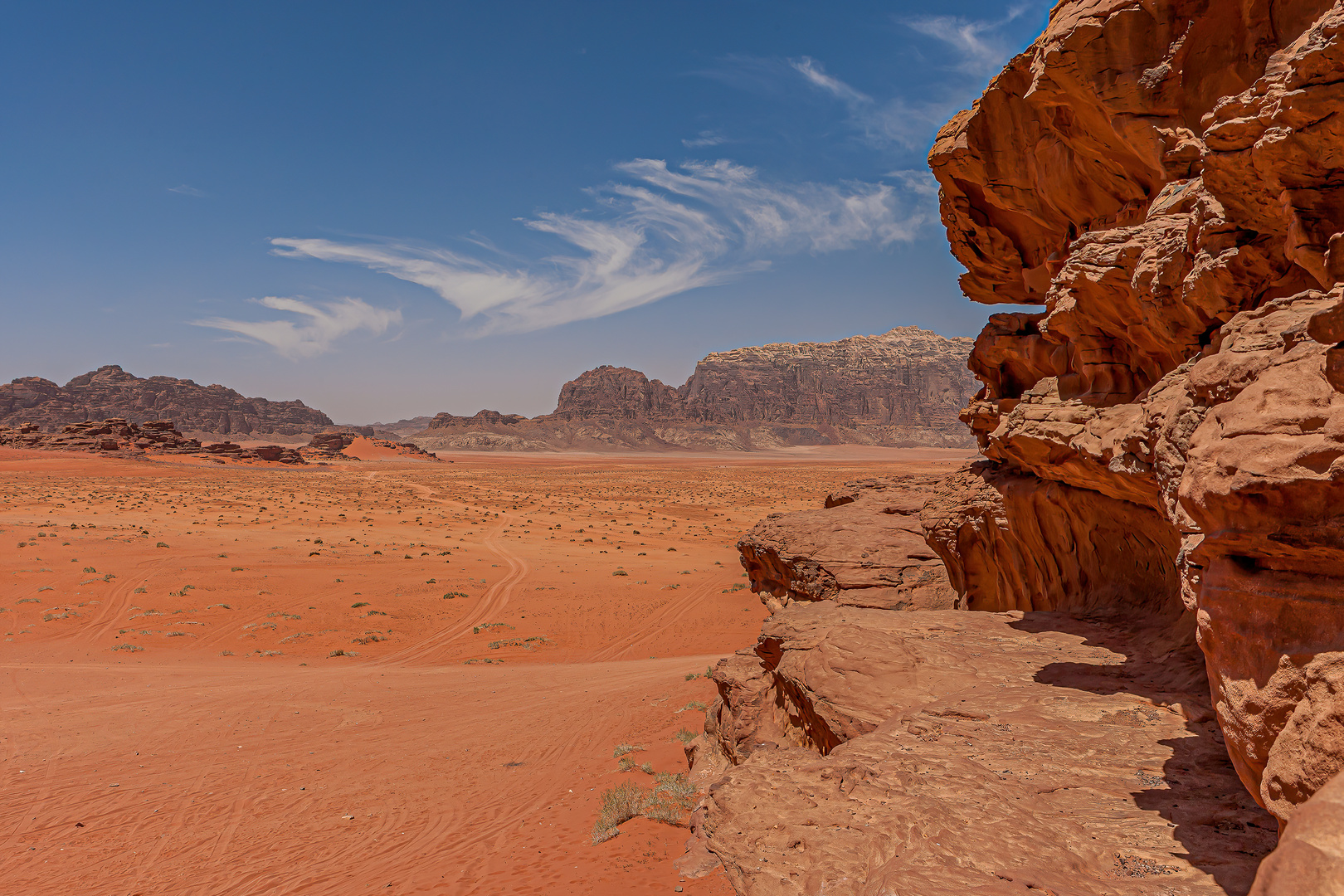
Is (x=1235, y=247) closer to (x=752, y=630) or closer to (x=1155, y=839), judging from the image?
(x=1155, y=839)

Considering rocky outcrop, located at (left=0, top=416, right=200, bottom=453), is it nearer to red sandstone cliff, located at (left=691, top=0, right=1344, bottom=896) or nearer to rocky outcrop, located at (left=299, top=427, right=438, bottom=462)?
rocky outcrop, located at (left=299, top=427, right=438, bottom=462)

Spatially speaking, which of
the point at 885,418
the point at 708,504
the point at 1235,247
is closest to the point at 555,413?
the point at 885,418

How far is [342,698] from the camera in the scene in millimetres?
11453

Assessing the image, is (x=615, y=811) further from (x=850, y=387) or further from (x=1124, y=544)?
(x=850, y=387)

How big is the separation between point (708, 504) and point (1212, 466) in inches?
1592

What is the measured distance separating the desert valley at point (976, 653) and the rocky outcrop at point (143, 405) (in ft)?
451

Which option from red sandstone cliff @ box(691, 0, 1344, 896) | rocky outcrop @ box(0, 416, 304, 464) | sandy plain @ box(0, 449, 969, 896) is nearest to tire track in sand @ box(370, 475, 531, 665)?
sandy plain @ box(0, 449, 969, 896)

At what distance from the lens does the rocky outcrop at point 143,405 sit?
125 meters

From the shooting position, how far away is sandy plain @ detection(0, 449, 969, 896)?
256 inches

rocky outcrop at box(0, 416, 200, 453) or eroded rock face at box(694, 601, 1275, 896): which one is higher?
rocky outcrop at box(0, 416, 200, 453)

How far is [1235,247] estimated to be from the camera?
4418 mm

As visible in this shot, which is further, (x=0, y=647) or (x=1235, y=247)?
(x=0, y=647)

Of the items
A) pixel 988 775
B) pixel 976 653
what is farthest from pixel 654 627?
pixel 988 775

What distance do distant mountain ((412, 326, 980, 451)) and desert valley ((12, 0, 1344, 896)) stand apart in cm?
13394
